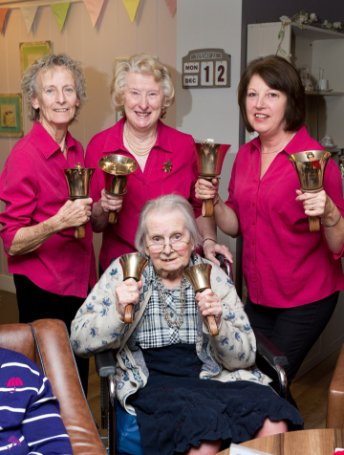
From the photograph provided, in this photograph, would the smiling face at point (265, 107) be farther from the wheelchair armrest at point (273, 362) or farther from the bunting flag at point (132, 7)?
the bunting flag at point (132, 7)

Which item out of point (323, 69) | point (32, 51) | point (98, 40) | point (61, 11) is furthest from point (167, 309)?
point (32, 51)

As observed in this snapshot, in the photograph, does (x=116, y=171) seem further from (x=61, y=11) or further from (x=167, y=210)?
(x=61, y=11)

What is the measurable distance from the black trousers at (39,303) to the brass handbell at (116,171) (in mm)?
359

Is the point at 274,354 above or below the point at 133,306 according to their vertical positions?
below

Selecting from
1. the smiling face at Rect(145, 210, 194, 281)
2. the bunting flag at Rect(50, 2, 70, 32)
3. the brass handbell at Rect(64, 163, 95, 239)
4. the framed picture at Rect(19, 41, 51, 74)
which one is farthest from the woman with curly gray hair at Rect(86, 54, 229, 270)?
the framed picture at Rect(19, 41, 51, 74)

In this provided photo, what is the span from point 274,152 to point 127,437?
1.11 meters

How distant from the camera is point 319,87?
3.65 metres

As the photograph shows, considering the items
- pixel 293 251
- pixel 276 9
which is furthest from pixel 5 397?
pixel 276 9

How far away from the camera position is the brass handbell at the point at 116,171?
92.8 inches

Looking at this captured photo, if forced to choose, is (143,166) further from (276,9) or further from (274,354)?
(276,9)

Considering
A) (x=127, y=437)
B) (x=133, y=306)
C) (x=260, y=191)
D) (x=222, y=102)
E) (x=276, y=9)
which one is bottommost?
(x=127, y=437)

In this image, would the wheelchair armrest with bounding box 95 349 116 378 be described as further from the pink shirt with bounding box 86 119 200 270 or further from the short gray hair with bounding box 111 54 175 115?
the short gray hair with bounding box 111 54 175 115

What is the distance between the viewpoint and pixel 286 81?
7.57 feet

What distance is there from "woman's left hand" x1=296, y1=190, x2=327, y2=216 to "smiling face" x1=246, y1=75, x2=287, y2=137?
36cm
